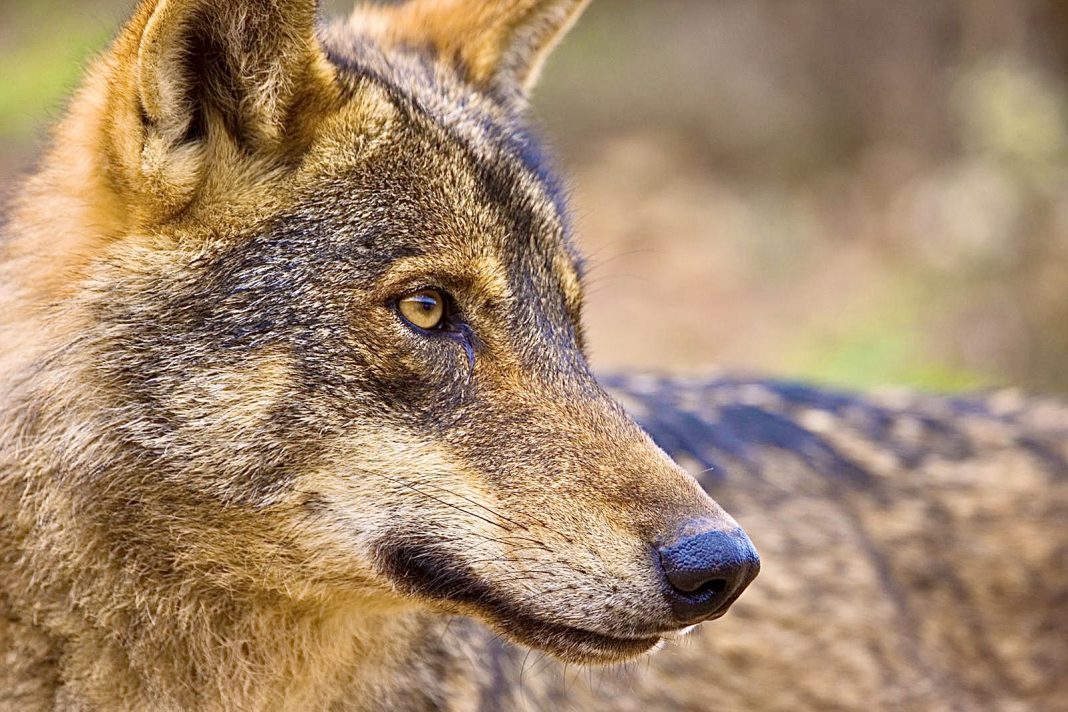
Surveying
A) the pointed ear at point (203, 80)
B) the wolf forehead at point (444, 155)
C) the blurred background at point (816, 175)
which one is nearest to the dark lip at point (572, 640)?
the wolf forehead at point (444, 155)

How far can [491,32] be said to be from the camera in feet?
14.5

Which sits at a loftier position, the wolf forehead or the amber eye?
the wolf forehead

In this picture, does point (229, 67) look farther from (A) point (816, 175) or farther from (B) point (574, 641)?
(A) point (816, 175)

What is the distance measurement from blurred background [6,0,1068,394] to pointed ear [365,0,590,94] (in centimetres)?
561

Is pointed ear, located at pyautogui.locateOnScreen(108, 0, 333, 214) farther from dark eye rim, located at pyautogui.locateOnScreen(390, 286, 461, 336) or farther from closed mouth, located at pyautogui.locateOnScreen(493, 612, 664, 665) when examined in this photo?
closed mouth, located at pyautogui.locateOnScreen(493, 612, 664, 665)

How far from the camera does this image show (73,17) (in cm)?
1630

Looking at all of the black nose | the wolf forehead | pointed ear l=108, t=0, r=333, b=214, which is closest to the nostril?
the black nose

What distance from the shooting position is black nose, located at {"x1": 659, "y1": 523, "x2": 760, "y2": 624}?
3090 millimetres

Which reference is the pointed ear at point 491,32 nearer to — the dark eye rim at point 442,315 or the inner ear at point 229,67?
the inner ear at point 229,67

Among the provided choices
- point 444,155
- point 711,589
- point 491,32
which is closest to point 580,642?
point 711,589

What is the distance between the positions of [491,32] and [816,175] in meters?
10.1

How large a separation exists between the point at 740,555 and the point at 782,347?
27.8ft

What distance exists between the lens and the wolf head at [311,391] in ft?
10.5

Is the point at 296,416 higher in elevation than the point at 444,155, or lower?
lower
